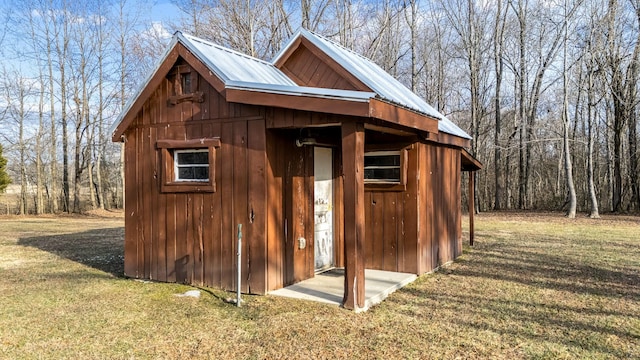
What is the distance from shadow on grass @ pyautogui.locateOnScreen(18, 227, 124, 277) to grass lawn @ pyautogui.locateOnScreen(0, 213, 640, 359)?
194mm

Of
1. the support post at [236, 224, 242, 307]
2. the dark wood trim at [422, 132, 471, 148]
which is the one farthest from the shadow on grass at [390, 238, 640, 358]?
the dark wood trim at [422, 132, 471, 148]

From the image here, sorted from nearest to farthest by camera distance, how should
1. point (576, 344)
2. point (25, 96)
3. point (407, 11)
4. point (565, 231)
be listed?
point (576, 344)
point (565, 231)
point (407, 11)
point (25, 96)

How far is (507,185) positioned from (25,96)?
25.5 metres

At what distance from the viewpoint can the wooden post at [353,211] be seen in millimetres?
4996

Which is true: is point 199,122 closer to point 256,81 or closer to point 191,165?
point 191,165

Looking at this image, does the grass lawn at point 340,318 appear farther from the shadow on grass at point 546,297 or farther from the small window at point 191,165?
the small window at point 191,165

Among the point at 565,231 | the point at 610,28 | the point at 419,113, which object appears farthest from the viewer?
the point at 610,28

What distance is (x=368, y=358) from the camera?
3.78 meters

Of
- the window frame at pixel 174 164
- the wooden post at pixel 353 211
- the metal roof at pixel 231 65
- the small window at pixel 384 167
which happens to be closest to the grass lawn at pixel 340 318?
the wooden post at pixel 353 211

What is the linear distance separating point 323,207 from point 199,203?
2.00 meters

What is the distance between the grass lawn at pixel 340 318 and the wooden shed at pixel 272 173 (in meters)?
0.56

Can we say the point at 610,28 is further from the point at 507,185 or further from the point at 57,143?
the point at 57,143

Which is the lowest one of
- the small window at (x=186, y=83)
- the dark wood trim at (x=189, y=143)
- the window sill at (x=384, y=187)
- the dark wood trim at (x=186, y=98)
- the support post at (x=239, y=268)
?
the support post at (x=239, y=268)

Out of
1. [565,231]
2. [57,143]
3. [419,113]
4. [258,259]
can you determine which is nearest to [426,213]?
[419,113]
